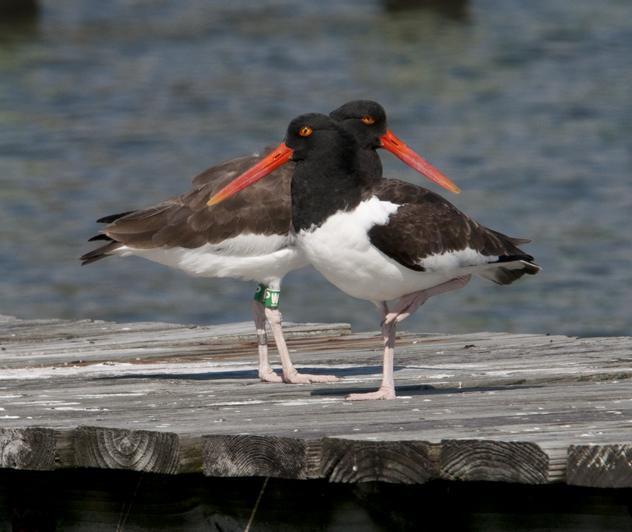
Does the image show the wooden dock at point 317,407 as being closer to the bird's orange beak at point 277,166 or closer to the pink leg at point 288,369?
the pink leg at point 288,369

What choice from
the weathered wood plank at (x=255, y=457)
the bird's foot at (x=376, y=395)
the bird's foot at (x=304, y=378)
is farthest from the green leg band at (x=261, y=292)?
the weathered wood plank at (x=255, y=457)

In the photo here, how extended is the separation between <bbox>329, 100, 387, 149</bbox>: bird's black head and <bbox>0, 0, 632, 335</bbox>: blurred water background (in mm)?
7648

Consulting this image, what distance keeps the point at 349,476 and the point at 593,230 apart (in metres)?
14.0

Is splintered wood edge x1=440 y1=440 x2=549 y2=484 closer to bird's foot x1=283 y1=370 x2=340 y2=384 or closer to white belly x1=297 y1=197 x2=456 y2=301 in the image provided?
white belly x1=297 y1=197 x2=456 y2=301

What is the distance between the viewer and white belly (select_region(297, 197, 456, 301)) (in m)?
7.28

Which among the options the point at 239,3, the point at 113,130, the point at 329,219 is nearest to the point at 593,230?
the point at 113,130

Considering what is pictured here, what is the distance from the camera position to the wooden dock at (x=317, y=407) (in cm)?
556

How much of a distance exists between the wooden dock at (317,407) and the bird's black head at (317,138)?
1134mm

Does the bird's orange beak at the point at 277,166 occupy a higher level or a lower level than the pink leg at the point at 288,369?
higher

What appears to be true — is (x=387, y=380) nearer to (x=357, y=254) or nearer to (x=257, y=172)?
(x=357, y=254)

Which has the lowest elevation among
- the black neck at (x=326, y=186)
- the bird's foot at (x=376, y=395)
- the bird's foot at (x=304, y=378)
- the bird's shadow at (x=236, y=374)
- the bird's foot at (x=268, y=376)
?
the bird's shadow at (x=236, y=374)

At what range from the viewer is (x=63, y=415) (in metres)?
6.84

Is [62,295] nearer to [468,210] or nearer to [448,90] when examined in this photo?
[468,210]

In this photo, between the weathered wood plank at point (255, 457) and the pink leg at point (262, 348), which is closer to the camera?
the weathered wood plank at point (255, 457)
